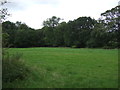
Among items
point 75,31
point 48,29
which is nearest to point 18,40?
point 48,29

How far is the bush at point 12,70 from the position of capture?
7.65 meters

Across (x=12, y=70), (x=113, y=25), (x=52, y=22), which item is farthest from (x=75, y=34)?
(x=12, y=70)

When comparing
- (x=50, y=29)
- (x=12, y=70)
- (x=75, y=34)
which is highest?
(x=50, y=29)

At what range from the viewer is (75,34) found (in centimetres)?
7588

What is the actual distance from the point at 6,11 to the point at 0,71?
99.1 inches

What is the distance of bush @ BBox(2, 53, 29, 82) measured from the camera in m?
7.65

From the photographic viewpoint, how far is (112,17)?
56688 mm

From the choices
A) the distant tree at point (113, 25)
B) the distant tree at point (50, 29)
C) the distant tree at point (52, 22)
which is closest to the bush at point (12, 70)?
the distant tree at point (113, 25)

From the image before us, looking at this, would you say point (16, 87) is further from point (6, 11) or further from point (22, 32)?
point (22, 32)

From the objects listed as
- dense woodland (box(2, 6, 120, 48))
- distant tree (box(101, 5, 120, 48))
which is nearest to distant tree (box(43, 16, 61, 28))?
dense woodland (box(2, 6, 120, 48))

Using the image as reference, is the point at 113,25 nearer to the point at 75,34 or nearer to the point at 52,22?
the point at 75,34

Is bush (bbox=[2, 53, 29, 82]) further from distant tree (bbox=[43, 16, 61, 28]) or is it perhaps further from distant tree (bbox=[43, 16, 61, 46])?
distant tree (bbox=[43, 16, 61, 28])

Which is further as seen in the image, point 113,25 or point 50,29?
point 50,29

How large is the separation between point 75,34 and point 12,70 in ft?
225
